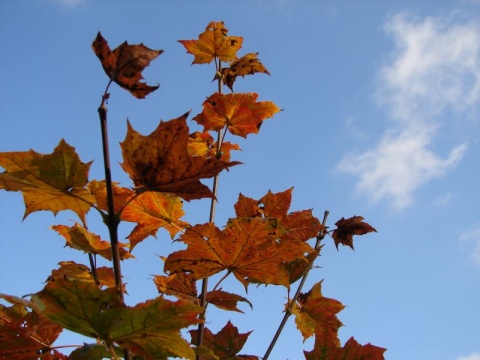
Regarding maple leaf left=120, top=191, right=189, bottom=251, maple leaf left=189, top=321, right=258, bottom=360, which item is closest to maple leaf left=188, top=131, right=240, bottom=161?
maple leaf left=120, top=191, right=189, bottom=251

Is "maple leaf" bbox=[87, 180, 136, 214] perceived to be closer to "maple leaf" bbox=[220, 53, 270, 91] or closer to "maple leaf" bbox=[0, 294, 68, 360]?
"maple leaf" bbox=[0, 294, 68, 360]

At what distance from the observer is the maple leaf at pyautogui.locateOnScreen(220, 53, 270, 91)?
2404 millimetres

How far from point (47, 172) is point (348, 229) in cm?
A: 155

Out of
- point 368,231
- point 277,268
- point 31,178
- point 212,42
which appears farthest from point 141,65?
point 368,231

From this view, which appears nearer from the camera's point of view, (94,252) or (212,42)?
(94,252)

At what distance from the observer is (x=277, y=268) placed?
5.97ft

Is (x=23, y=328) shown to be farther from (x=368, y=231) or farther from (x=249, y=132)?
(x=368, y=231)

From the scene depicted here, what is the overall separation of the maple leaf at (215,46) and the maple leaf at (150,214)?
3.18ft

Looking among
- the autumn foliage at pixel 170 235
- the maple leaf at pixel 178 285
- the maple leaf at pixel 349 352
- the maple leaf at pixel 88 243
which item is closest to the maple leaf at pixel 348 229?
the autumn foliage at pixel 170 235

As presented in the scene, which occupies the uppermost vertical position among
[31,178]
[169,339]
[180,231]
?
[180,231]

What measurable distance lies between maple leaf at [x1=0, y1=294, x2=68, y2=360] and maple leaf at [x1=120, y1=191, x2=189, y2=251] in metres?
0.46

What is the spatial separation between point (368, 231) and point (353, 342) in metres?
0.65

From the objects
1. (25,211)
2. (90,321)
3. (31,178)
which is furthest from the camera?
(25,211)

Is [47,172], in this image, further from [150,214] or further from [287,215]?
[287,215]
